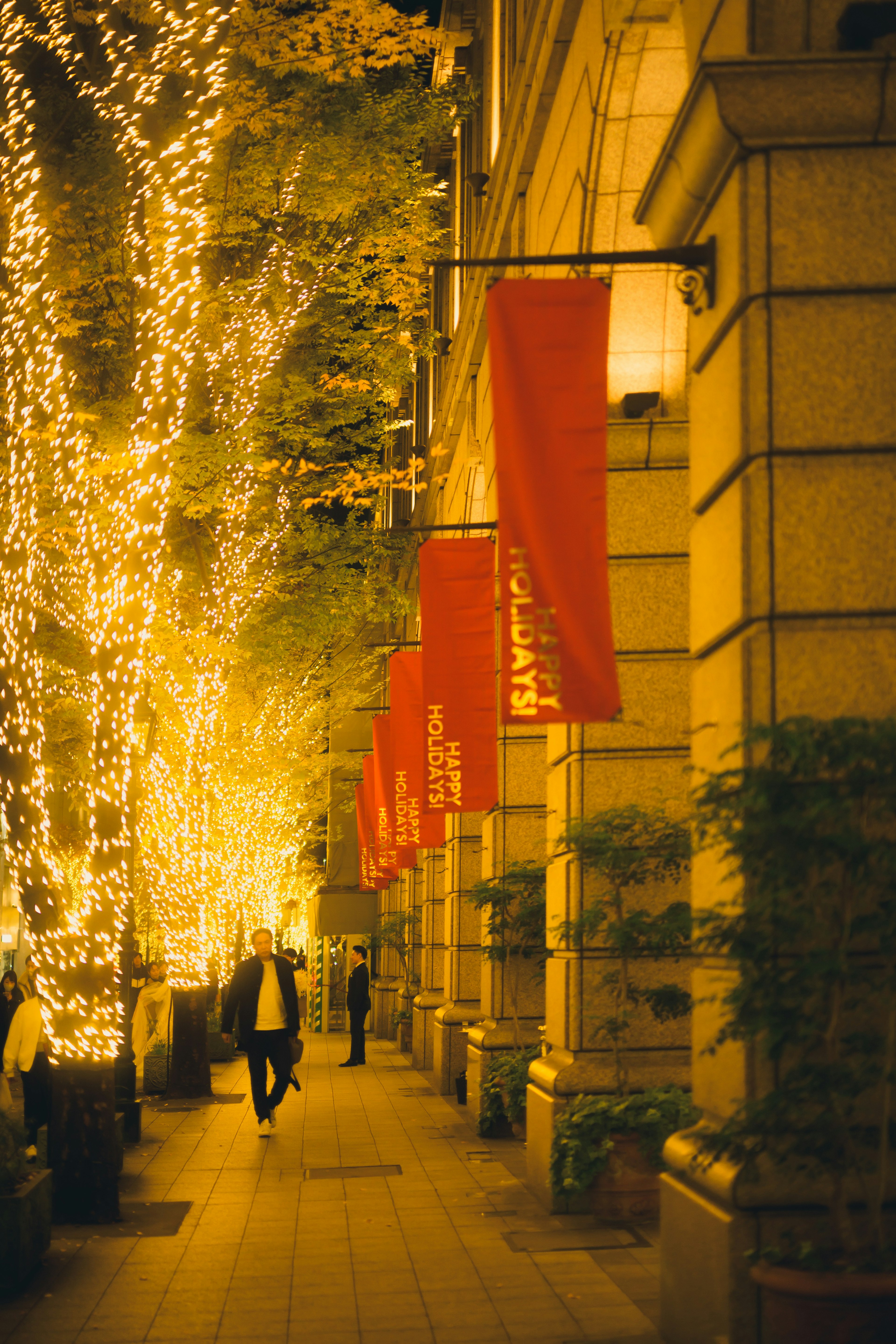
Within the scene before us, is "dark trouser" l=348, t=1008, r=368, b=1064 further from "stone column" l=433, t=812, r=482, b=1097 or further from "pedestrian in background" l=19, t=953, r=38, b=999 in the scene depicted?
"pedestrian in background" l=19, t=953, r=38, b=999

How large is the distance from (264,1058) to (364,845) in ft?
43.5

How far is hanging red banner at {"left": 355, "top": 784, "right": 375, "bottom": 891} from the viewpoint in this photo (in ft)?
84.6

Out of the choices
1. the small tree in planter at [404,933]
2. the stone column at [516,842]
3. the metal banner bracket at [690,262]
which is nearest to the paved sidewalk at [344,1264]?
the stone column at [516,842]

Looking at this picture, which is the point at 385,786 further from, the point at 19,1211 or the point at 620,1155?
the point at 19,1211

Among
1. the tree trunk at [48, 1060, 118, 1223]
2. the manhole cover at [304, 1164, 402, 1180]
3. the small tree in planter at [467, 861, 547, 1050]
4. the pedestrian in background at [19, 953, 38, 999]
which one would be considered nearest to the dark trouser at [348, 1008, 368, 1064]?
the pedestrian in background at [19, 953, 38, 999]

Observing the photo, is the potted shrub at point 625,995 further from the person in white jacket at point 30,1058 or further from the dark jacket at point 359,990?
the dark jacket at point 359,990

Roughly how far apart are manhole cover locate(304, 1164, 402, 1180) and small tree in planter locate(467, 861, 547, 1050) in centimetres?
197

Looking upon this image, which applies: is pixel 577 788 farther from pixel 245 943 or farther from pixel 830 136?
pixel 245 943

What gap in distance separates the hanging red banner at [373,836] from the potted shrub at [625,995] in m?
10.8

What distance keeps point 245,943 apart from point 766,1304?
30489 millimetres

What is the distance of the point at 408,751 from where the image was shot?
15.0 metres

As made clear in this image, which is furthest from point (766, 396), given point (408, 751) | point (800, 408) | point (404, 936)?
point (404, 936)

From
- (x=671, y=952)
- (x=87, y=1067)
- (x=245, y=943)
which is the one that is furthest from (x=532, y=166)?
(x=245, y=943)

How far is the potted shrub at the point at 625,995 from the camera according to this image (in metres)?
8.62
